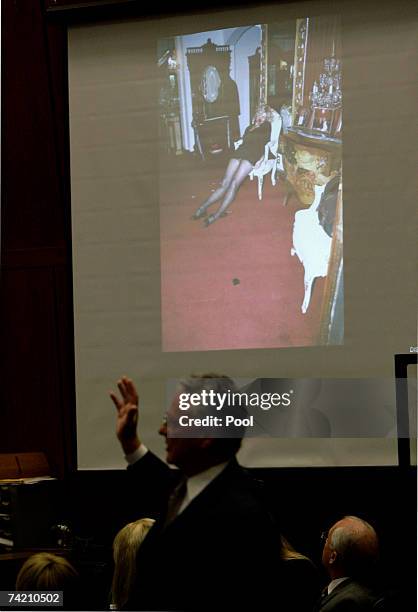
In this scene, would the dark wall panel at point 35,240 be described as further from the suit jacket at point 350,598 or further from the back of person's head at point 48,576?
the suit jacket at point 350,598

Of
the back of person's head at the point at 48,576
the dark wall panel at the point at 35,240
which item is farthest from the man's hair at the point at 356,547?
the dark wall panel at the point at 35,240

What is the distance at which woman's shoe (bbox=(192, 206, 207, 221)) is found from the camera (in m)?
2.96

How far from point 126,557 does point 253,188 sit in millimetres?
1218

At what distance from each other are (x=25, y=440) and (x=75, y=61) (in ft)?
4.33

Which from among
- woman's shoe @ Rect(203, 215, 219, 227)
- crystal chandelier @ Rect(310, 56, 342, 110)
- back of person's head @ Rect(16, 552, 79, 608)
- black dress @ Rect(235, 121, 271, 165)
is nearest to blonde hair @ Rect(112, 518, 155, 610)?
back of person's head @ Rect(16, 552, 79, 608)

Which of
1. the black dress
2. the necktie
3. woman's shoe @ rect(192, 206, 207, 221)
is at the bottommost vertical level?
the necktie

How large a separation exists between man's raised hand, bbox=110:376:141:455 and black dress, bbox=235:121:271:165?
0.82 metres

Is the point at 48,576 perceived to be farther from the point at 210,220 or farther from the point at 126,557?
the point at 210,220

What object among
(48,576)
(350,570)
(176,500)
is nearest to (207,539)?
(176,500)

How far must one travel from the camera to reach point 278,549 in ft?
8.51

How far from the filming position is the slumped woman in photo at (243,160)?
293cm

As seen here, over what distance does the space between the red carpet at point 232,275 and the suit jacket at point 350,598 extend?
0.74 meters

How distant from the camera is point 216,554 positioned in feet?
8.31

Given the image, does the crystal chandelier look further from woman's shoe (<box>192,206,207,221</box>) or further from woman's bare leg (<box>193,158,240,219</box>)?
woman's shoe (<box>192,206,207,221</box>)
